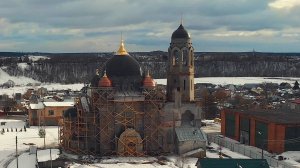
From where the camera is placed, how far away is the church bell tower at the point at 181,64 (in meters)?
39.0

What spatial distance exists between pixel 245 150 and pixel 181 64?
8.29 m

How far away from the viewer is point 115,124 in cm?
3581

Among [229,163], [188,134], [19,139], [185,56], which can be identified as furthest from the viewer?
[19,139]

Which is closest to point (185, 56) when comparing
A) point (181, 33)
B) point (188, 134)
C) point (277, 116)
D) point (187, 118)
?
point (181, 33)

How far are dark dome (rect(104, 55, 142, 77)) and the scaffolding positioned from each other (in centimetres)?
191

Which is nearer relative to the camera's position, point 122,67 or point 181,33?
point 122,67

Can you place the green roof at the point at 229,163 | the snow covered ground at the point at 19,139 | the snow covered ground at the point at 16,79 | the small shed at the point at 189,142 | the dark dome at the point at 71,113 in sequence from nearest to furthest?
the green roof at the point at 229,163, the snow covered ground at the point at 19,139, the small shed at the point at 189,142, the dark dome at the point at 71,113, the snow covered ground at the point at 16,79

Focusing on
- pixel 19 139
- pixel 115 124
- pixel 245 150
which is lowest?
pixel 19 139

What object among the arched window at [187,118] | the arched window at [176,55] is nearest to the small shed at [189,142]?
the arched window at [187,118]

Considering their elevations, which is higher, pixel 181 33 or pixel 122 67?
pixel 181 33

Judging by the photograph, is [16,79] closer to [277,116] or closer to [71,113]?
[71,113]

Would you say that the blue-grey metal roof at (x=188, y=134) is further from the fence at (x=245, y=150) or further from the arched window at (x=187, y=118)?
the fence at (x=245, y=150)

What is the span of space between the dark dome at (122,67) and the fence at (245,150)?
9.46 m

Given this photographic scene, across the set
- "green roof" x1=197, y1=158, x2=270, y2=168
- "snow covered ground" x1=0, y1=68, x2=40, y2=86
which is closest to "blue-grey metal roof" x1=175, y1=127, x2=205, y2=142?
"green roof" x1=197, y1=158, x2=270, y2=168
